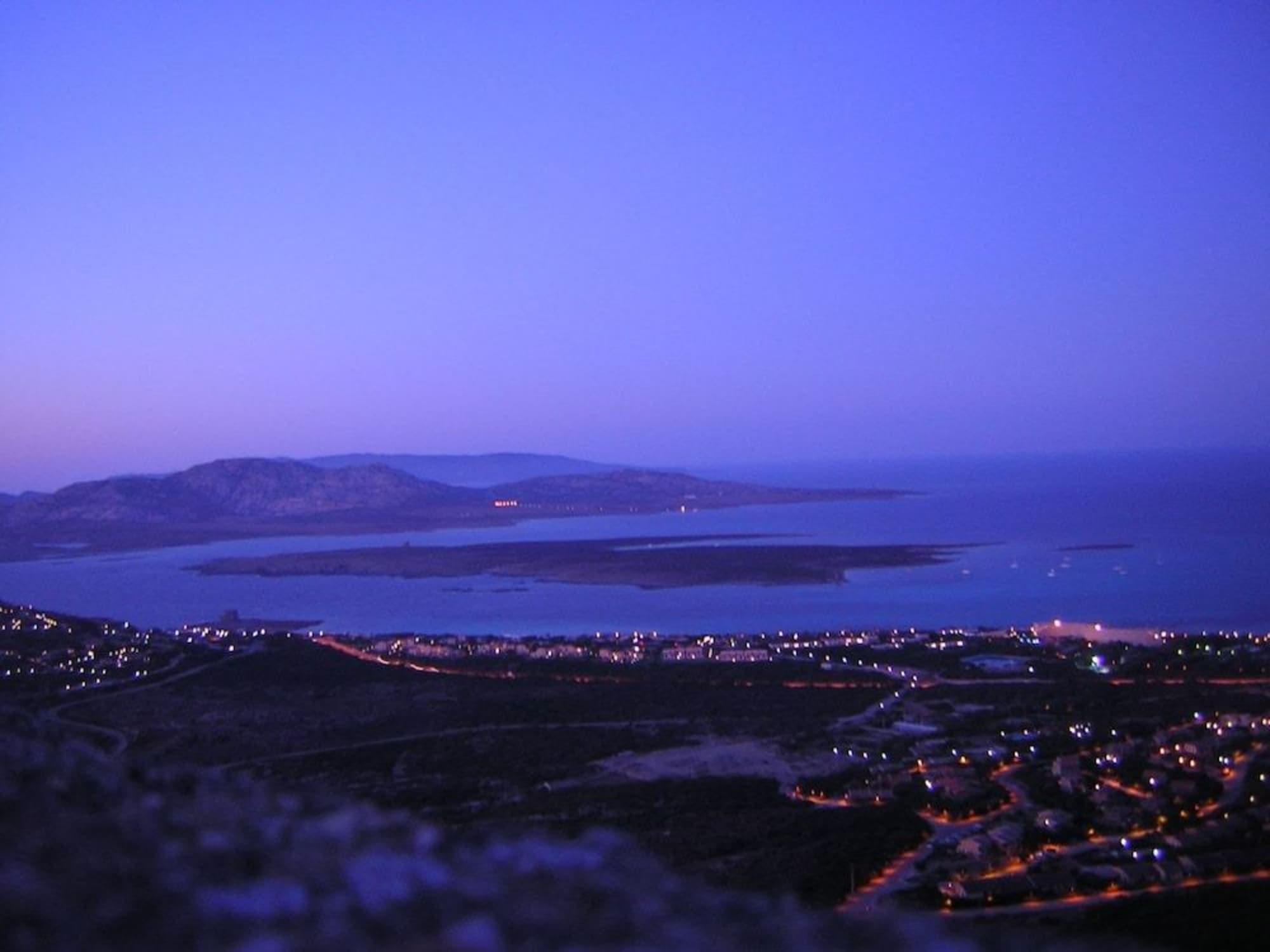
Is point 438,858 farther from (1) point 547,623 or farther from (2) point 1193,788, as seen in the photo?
(1) point 547,623

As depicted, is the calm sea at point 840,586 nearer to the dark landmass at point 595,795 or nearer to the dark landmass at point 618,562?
the dark landmass at point 618,562

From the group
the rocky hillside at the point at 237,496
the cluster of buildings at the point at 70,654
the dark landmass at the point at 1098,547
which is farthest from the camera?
the rocky hillside at the point at 237,496

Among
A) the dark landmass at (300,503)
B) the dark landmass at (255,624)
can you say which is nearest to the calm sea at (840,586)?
the dark landmass at (255,624)

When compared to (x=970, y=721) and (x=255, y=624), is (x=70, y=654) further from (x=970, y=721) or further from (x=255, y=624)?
(x=970, y=721)

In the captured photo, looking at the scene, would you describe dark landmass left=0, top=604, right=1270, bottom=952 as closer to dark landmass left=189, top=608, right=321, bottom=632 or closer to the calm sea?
dark landmass left=189, top=608, right=321, bottom=632

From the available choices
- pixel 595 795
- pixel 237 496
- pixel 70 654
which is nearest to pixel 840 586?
pixel 70 654

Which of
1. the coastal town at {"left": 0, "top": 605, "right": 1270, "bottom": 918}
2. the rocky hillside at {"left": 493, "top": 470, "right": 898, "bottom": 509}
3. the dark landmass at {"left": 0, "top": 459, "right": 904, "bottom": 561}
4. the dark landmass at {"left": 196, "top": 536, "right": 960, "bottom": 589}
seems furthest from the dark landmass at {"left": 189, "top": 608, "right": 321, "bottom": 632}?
the rocky hillside at {"left": 493, "top": 470, "right": 898, "bottom": 509}
